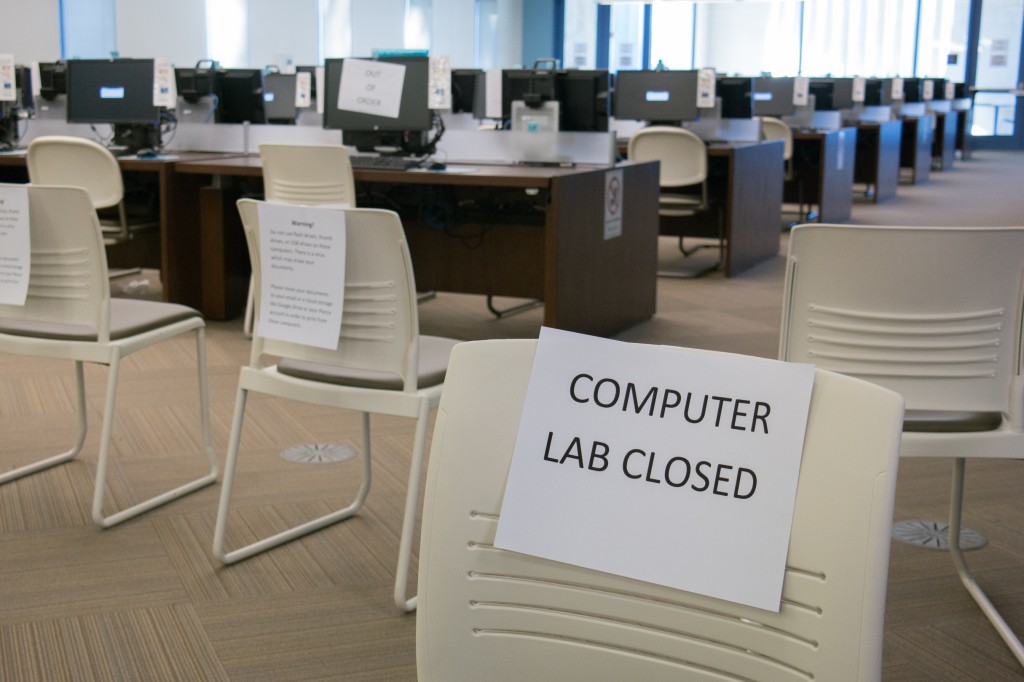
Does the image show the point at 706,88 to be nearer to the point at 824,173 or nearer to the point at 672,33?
the point at 824,173

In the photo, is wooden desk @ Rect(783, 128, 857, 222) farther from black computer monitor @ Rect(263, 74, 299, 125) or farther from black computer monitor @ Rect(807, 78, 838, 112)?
black computer monitor @ Rect(263, 74, 299, 125)

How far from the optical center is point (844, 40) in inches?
611

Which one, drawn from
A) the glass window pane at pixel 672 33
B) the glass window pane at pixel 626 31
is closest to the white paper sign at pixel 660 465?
the glass window pane at pixel 626 31

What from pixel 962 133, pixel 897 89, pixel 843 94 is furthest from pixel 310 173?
pixel 962 133

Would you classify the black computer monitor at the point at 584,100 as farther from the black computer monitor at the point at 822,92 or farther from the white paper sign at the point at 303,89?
the black computer monitor at the point at 822,92

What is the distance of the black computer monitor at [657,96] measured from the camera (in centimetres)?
613

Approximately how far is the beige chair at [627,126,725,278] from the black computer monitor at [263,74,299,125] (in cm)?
259

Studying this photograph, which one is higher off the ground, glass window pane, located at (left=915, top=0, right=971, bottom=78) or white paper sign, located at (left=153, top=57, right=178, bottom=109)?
glass window pane, located at (left=915, top=0, right=971, bottom=78)

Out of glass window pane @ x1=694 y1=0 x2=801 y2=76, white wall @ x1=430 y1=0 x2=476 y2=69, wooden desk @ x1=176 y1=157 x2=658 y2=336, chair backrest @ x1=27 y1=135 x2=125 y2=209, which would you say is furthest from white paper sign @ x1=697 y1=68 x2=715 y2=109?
glass window pane @ x1=694 y1=0 x2=801 y2=76

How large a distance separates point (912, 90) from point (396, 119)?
27.8 feet

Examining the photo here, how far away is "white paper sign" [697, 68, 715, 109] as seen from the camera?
19.8 feet

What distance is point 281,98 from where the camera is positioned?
7301mm

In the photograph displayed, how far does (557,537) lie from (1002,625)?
142 cm

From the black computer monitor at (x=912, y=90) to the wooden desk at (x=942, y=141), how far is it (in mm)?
918
